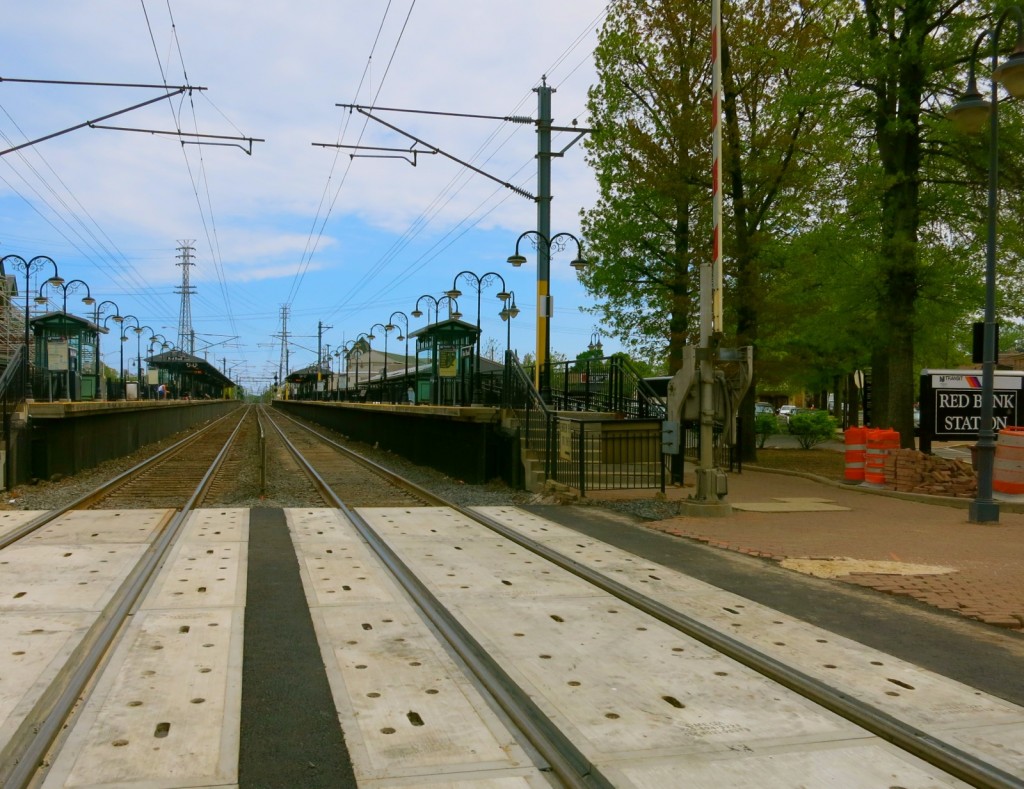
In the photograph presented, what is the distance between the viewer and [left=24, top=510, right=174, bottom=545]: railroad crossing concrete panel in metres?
9.57

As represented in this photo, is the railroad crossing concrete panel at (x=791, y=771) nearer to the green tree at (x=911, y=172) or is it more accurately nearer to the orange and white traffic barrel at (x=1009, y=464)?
the orange and white traffic barrel at (x=1009, y=464)

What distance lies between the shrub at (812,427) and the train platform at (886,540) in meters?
14.3

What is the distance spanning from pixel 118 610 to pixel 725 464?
1792 cm

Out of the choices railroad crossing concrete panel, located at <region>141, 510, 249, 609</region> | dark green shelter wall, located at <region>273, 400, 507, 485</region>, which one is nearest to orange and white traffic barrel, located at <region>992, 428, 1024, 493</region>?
dark green shelter wall, located at <region>273, 400, 507, 485</region>

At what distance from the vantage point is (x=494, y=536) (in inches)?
410

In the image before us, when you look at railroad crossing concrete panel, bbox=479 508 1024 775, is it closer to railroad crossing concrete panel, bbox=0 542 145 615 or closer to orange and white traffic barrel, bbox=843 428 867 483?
railroad crossing concrete panel, bbox=0 542 145 615

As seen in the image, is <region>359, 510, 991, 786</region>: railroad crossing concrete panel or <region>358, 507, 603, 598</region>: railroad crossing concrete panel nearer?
<region>359, 510, 991, 786</region>: railroad crossing concrete panel

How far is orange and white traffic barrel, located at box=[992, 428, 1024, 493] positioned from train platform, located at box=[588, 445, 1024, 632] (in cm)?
21

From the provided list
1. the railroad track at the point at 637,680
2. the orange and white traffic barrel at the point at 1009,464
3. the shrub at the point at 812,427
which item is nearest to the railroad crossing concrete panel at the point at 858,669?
the railroad track at the point at 637,680

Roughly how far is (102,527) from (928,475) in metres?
12.8

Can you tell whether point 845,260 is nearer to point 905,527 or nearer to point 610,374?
point 610,374

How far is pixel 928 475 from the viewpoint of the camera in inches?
598

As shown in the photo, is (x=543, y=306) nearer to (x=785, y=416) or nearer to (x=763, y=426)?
(x=763, y=426)

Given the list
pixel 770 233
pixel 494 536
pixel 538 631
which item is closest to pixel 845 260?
pixel 770 233
